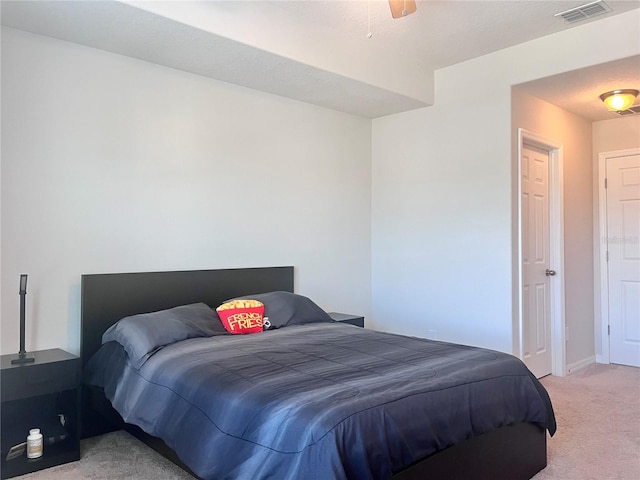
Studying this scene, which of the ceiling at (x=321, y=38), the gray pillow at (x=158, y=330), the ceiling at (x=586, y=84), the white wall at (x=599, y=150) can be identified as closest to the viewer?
the gray pillow at (x=158, y=330)

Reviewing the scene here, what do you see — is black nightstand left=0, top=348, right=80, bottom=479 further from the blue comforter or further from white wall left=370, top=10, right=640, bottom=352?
white wall left=370, top=10, right=640, bottom=352

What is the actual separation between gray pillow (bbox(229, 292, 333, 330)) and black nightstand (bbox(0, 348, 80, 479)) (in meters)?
1.22

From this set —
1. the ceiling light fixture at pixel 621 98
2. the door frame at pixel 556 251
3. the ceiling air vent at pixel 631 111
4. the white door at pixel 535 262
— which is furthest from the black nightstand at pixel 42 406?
the ceiling air vent at pixel 631 111

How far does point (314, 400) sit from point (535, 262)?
309 centimetres

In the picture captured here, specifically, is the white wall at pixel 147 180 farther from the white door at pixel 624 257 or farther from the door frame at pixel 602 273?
the white door at pixel 624 257

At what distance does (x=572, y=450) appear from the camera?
274 cm

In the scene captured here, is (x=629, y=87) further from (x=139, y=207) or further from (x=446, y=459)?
(x=139, y=207)

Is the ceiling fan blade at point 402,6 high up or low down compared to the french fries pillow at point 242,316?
up

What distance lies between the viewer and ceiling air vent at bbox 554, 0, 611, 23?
10.0ft

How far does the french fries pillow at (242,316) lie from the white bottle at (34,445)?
1158mm

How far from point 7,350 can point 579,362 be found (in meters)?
4.69

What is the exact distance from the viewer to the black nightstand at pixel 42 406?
2436 millimetres

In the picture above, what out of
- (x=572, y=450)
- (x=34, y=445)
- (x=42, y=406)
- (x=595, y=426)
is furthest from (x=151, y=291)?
(x=595, y=426)

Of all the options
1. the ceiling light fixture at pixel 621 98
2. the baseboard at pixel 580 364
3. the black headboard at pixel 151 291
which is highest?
the ceiling light fixture at pixel 621 98
